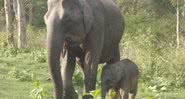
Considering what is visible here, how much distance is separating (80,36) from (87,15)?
28 cm

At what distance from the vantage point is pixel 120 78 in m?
6.97

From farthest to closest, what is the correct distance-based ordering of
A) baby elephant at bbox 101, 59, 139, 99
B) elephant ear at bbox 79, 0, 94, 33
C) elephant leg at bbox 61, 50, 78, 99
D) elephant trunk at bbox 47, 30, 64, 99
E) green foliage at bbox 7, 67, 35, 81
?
1. green foliage at bbox 7, 67, 35, 81
2. baby elephant at bbox 101, 59, 139, 99
3. elephant leg at bbox 61, 50, 78, 99
4. elephant ear at bbox 79, 0, 94, 33
5. elephant trunk at bbox 47, 30, 64, 99

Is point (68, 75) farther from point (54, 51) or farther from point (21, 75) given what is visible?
point (21, 75)

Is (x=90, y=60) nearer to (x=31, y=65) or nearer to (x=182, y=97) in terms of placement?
(x=182, y=97)

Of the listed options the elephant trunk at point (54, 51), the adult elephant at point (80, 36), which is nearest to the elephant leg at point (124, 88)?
the adult elephant at point (80, 36)

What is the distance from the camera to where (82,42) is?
A: 6.26 metres

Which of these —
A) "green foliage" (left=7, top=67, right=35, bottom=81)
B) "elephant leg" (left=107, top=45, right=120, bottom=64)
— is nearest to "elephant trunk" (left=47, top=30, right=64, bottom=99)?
"elephant leg" (left=107, top=45, right=120, bottom=64)

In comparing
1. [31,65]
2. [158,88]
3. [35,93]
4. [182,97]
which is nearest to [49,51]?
[35,93]

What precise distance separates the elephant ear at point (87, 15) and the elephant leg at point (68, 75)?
473mm

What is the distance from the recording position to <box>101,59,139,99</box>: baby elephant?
6.85 m

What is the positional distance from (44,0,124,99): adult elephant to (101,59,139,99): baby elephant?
26 cm

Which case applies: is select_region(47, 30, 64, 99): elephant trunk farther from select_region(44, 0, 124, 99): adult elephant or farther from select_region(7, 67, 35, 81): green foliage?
select_region(7, 67, 35, 81): green foliage

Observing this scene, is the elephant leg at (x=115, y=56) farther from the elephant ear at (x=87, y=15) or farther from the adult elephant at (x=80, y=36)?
the elephant ear at (x=87, y=15)

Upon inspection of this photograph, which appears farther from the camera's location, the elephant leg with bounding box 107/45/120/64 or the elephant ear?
the elephant leg with bounding box 107/45/120/64
